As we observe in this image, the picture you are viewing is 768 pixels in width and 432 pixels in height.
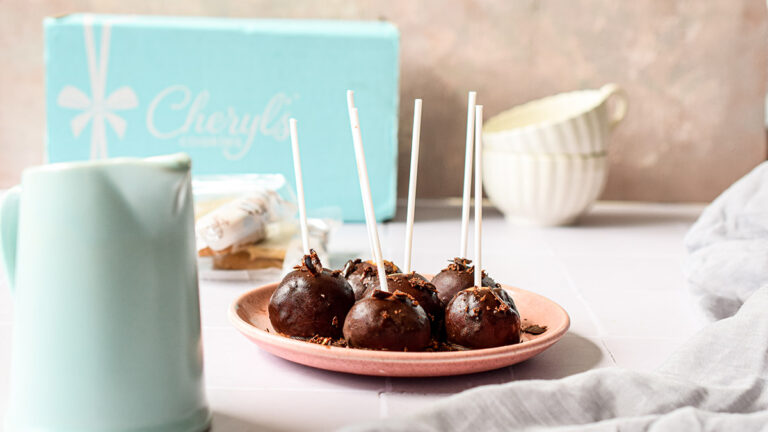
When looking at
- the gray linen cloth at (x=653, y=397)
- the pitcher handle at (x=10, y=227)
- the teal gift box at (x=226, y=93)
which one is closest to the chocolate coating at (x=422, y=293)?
the gray linen cloth at (x=653, y=397)

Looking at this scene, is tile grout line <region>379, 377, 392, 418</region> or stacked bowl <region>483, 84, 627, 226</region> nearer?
tile grout line <region>379, 377, 392, 418</region>

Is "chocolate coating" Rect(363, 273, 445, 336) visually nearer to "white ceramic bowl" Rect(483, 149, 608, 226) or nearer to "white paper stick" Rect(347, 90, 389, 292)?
"white paper stick" Rect(347, 90, 389, 292)

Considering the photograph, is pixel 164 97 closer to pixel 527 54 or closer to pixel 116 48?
pixel 116 48

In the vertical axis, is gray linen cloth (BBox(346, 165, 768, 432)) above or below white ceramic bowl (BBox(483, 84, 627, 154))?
below

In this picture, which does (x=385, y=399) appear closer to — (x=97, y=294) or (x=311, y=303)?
(x=311, y=303)

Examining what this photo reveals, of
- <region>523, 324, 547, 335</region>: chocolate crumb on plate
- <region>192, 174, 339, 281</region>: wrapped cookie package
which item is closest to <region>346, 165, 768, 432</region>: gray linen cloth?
<region>523, 324, 547, 335</region>: chocolate crumb on plate

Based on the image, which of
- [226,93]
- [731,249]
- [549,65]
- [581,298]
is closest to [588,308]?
[581,298]
